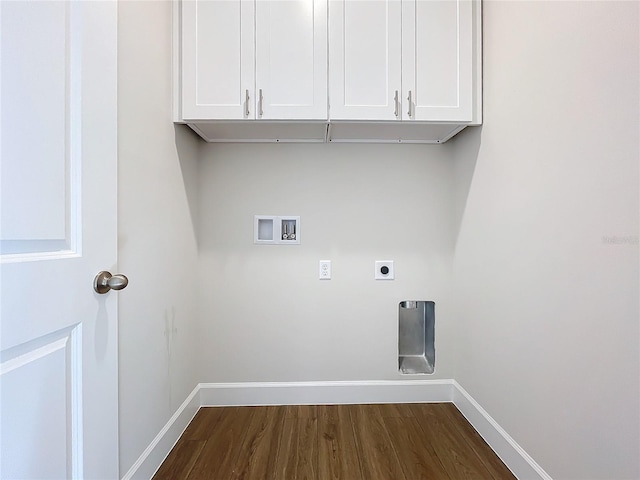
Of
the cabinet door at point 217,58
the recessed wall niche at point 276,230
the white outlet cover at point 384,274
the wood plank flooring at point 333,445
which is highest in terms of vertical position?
the cabinet door at point 217,58

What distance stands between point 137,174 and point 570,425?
1792mm

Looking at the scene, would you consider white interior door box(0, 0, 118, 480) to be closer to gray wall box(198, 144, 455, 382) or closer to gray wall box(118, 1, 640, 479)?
gray wall box(118, 1, 640, 479)

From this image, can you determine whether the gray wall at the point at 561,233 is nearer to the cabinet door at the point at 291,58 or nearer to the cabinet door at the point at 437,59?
the cabinet door at the point at 437,59

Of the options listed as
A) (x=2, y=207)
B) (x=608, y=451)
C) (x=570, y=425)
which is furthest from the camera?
(x=570, y=425)

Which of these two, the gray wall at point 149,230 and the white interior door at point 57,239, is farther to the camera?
the gray wall at point 149,230

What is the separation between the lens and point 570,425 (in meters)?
1.11

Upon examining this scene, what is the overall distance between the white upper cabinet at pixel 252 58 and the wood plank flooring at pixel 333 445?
62.8 inches

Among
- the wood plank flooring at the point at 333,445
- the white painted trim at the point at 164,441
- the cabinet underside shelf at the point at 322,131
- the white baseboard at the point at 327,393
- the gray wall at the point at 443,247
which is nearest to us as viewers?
the gray wall at the point at 443,247

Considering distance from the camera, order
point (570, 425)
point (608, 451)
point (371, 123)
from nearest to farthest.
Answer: point (608, 451) < point (570, 425) < point (371, 123)

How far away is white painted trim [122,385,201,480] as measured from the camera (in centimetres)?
129

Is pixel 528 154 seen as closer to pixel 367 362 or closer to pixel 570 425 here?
pixel 570 425

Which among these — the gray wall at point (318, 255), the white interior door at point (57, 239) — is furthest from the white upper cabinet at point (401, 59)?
the white interior door at point (57, 239)

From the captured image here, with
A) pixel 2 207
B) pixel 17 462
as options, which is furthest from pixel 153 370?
pixel 2 207

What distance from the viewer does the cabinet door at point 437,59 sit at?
1.58 m
